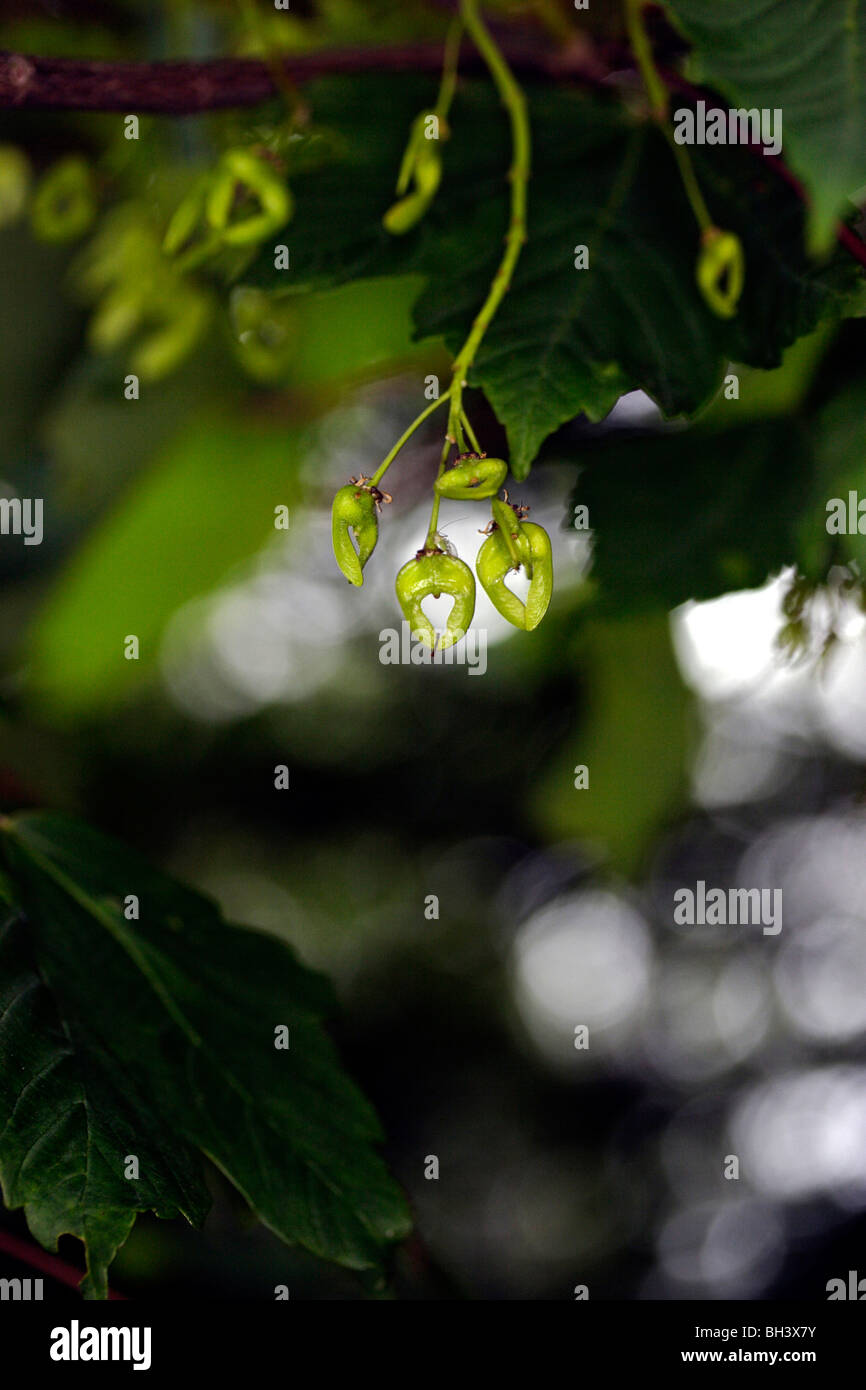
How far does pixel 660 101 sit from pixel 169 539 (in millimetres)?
504

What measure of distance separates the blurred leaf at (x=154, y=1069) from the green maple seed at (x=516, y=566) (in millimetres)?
249

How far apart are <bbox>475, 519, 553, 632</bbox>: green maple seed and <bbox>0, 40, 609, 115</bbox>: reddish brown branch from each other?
0.75 ft

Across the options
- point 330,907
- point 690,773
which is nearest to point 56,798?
point 690,773

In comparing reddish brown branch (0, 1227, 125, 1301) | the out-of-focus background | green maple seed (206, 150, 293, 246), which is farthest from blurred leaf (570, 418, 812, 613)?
reddish brown branch (0, 1227, 125, 1301)

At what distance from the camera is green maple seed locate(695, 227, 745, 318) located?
0.42 meters

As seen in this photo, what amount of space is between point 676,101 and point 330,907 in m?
1.75

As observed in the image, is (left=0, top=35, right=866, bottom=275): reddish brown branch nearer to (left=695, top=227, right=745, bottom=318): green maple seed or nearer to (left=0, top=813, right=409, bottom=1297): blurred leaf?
(left=695, top=227, right=745, bottom=318): green maple seed

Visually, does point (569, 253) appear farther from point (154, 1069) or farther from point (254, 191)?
point (154, 1069)

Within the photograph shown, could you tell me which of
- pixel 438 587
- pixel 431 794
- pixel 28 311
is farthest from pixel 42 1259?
pixel 431 794

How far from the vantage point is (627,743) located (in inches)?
36.2

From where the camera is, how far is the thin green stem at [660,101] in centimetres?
45

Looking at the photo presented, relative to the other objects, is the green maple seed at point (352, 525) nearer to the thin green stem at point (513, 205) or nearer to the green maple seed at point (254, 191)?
the thin green stem at point (513, 205)

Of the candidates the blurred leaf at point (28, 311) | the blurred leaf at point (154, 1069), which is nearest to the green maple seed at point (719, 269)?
the blurred leaf at point (154, 1069)

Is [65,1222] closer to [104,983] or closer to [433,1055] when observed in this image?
[104,983]
